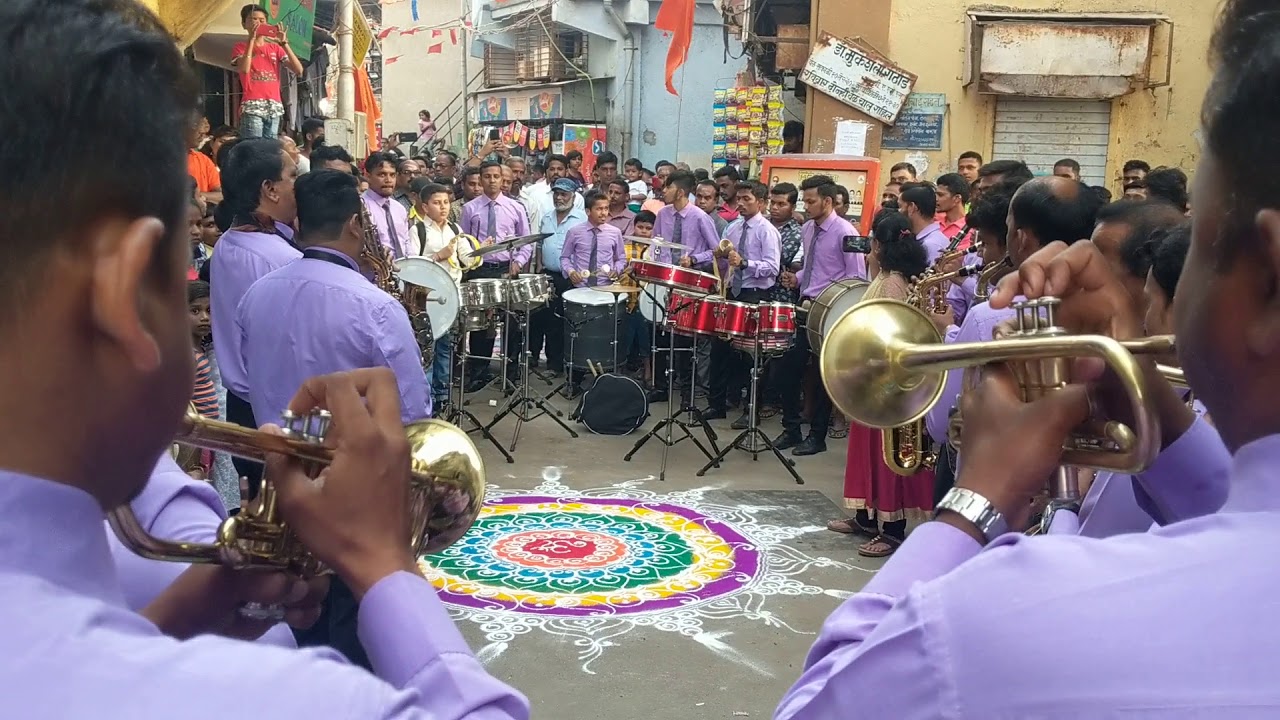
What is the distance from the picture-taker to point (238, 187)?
4801 mm

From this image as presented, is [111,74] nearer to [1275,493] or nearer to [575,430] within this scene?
[1275,493]

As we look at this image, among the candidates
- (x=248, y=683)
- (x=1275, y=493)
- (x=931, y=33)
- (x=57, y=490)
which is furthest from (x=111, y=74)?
(x=931, y=33)

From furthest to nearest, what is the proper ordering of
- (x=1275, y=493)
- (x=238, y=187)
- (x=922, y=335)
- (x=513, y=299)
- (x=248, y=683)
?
(x=513, y=299) → (x=238, y=187) → (x=922, y=335) → (x=1275, y=493) → (x=248, y=683)

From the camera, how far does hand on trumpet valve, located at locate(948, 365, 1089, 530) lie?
1401 mm

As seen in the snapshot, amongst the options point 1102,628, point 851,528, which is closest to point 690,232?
point 851,528

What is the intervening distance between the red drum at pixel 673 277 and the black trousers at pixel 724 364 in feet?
5.48

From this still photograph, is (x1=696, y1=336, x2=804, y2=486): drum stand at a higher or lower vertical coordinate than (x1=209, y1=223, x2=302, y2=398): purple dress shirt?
lower

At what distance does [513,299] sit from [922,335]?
7301 millimetres

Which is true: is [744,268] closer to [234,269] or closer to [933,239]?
[933,239]

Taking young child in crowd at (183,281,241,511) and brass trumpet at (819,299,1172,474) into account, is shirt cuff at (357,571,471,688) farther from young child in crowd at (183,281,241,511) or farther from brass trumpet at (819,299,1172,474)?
young child in crowd at (183,281,241,511)

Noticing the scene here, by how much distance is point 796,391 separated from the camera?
30.1 ft

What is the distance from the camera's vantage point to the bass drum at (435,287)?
7.88 m

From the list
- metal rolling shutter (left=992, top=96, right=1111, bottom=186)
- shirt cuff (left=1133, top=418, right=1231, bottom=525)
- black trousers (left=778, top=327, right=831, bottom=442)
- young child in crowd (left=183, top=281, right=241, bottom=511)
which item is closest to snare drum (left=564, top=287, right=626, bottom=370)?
black trousers (left=778, top=327, right=831, bottom=442)

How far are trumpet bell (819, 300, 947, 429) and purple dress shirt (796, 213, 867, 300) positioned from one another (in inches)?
288
